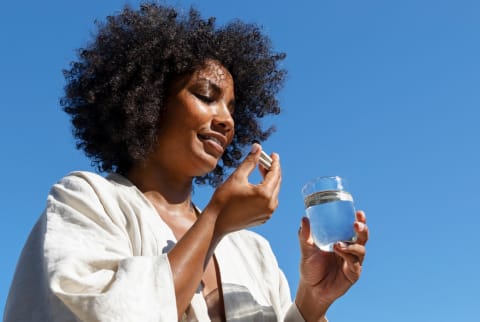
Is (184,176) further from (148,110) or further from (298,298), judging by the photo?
(298,298)

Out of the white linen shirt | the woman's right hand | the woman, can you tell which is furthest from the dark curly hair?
the woman's right hand

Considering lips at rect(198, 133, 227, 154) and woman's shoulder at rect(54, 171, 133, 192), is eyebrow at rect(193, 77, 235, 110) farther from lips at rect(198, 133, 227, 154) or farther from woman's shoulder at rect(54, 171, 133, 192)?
woman's shoulder at rect(54, 171, 133, 192)

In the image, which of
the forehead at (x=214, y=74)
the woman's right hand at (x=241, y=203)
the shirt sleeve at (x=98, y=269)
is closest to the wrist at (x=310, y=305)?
the woman's right hand at (x=241, y=203)

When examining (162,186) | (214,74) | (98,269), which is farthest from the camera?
(214,74)

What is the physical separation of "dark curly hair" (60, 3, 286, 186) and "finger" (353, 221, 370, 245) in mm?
1491

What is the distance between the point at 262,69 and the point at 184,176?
1.42 meters

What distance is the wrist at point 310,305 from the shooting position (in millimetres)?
3964

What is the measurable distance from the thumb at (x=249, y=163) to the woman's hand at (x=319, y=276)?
569 millimetres

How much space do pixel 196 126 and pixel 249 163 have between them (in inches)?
30.1

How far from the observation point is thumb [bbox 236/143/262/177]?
3476 mm

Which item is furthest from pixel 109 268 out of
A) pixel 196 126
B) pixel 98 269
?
pixel 196 126

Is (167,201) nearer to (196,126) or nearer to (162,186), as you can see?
(162,186)

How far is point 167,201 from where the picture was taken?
428 centimetres

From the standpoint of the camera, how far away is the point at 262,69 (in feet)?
17.7
